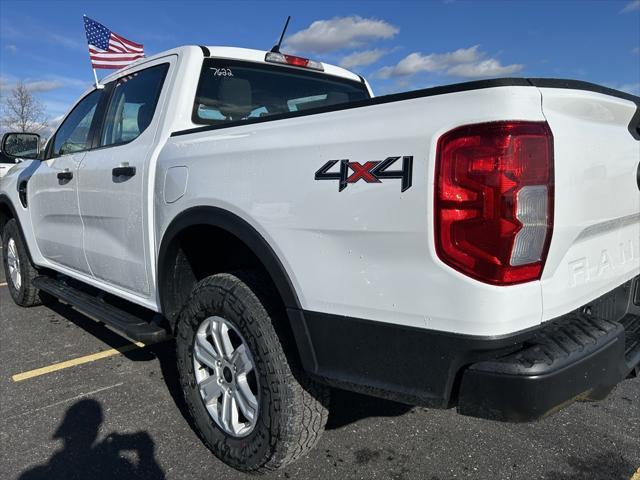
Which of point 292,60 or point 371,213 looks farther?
point 292,60

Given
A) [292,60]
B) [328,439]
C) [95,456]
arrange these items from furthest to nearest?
[292,60] → [328,439] → [95,456]

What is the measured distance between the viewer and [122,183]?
3.00 m

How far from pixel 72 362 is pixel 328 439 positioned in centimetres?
217

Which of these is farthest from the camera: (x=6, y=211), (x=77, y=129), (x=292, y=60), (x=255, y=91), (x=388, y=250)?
(x=6, y=211)

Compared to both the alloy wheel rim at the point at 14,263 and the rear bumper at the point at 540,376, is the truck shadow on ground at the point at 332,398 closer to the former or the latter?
the alloy wheel rim at the point at 14,263

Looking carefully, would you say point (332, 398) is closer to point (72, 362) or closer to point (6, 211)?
point (72, 362)

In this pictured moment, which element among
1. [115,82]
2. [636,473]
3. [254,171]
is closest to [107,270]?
[115,82]

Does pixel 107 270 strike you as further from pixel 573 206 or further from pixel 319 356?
pixel 573 206

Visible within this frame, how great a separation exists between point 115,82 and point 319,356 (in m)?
→ 2.66

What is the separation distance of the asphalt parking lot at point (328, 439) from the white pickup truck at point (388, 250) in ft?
1.06

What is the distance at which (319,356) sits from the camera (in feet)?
6.40

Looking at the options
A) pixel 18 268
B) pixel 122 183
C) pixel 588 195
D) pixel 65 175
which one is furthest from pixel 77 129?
pixel 588 195

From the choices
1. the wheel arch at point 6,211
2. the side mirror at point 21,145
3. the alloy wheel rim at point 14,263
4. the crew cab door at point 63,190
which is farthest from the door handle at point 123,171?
the alloy wheel rim at point 14,263

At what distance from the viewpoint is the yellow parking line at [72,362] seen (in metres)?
3.59
